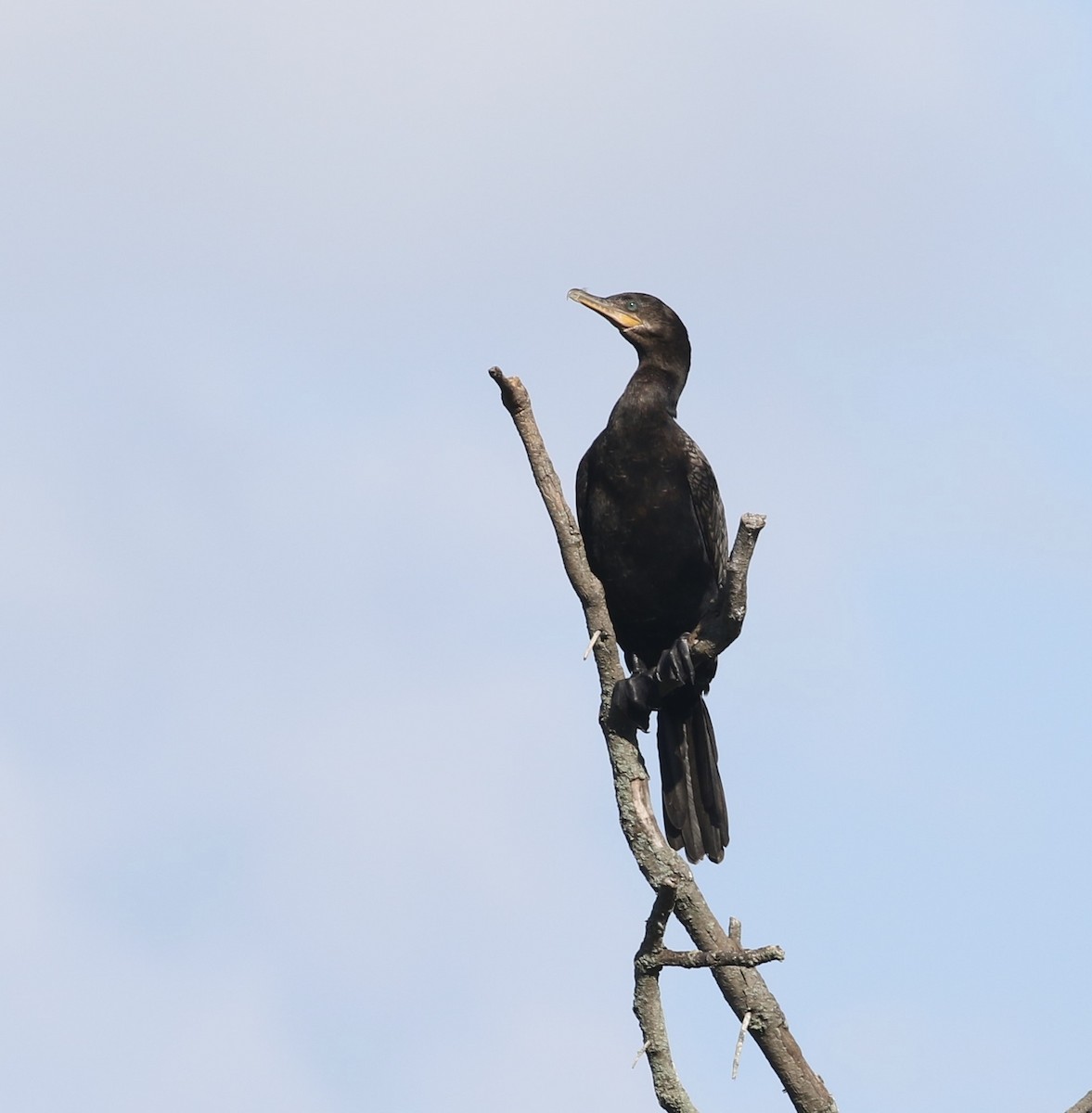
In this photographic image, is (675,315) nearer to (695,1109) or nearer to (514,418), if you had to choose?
(514,418)

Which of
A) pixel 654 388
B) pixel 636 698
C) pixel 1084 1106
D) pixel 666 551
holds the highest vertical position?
pixel 654 388

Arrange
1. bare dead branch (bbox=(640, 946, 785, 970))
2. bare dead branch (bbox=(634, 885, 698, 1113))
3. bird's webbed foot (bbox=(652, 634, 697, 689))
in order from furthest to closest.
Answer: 1. bird's webbed foot (bbox=(652, 634, 697, 689))
2. bare dead branch (bbox=(634, 885, 698, 1113))
3. bare dead branch (bbox=(640, 946, 785, 970))

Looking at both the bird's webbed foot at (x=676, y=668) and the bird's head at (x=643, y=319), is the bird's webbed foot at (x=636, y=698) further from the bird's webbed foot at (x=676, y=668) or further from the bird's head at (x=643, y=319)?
the bird's head at (x=643, y=319)

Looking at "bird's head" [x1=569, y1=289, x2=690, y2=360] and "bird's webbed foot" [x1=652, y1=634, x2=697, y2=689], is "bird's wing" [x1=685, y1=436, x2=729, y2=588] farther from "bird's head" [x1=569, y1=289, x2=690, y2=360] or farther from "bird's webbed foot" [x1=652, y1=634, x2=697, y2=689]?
"bird's webbed foot" [x1=652, y1=634, x2=697, y2=689]

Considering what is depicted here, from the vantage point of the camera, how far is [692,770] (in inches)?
263

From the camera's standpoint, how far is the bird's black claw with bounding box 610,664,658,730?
18.2 ft

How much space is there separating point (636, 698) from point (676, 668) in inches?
11.9

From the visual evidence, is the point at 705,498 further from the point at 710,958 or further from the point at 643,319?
the point at 710,958

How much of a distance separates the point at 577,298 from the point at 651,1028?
309cm

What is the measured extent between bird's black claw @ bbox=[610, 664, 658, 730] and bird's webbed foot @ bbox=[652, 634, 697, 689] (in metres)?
0.10

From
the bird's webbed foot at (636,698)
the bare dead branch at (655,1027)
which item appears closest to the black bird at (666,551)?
the bird's webbed foot at (636,698)

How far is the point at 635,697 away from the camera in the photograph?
18.2 ft

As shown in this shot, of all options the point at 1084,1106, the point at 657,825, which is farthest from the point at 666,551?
the point at 1084,1106

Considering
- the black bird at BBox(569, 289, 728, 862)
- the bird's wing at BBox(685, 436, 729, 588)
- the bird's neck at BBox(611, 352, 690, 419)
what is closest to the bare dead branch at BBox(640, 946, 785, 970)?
the black bird at BBox(569, 289, 728, 862)
